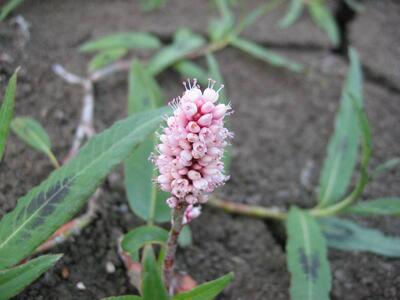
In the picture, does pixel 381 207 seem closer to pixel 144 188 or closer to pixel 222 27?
pixel 144 188

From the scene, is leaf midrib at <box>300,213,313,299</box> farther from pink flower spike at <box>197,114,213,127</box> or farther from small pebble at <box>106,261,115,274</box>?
pink flower spike at <box>197,114,213,127</box>

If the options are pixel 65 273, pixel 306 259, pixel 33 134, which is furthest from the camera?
pixel 33 134

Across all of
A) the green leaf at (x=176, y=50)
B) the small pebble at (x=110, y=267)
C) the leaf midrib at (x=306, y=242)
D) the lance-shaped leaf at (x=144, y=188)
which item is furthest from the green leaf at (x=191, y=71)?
the small pebble at (x=110, y=267)

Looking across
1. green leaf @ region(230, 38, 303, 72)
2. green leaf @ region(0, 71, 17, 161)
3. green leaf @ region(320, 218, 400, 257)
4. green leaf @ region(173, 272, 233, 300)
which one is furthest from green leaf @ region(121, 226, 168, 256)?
green leaf @ region(230, 38, 303, 72)

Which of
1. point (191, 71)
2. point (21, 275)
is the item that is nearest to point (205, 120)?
point (21, 275)

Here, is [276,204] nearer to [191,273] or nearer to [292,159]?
[292,159]

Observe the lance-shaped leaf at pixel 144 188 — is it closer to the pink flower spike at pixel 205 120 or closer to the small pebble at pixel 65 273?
the small pebble at pixel 65 273
